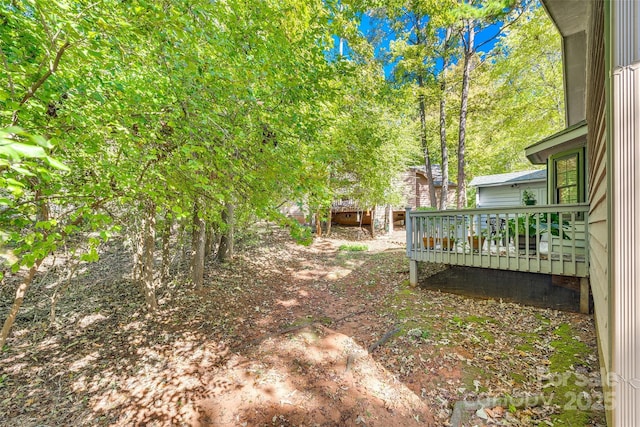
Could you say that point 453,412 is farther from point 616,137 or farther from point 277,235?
point 277,235

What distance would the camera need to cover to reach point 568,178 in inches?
281

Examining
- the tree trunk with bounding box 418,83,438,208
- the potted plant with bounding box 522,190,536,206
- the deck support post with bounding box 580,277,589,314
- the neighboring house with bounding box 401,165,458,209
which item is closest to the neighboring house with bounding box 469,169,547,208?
the potted plant with bounding box 522,190,536,206

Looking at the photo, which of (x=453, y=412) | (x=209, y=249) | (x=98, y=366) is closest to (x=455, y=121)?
(x=209, y=249)

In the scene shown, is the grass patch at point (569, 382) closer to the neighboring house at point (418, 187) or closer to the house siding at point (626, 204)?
the house siding at point (626, 204)

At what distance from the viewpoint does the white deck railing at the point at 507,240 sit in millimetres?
4320

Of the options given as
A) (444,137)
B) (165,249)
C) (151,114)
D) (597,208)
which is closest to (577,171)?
(597,208)

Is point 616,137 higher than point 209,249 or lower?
higher

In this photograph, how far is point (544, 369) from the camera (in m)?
3.26

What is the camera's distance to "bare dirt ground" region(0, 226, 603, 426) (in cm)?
308

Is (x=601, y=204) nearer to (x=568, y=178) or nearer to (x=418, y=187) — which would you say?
(x=568, y=178)

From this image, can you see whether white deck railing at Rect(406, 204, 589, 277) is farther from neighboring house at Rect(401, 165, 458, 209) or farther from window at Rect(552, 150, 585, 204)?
neighboring house at Rect(401, 165, 458, 209)

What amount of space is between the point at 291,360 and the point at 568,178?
8170 millimetres

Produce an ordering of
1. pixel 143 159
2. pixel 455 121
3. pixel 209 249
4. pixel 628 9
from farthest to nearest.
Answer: pixel 455 121
pixel 209 249
pixel 143 159
pixel 628 9

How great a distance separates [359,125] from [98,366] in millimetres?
10186
